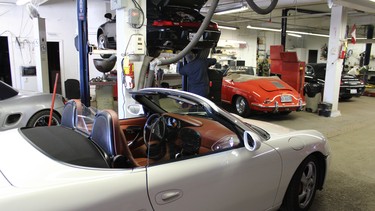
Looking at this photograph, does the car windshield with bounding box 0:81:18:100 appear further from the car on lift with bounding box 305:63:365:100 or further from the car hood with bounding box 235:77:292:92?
the car on lift with bounding box 305:63:365:100

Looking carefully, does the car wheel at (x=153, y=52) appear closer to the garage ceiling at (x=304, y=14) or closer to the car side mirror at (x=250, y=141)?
the car side mirror at (x=250, y=141)

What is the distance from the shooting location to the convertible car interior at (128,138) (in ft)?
6.01

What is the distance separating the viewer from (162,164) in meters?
1.80

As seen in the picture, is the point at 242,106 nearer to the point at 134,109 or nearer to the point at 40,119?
the point at 40,119

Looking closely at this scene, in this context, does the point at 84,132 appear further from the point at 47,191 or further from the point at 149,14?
the point at 149,14

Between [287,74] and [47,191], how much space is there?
28.5 ft

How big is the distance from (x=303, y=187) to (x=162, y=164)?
1.60m

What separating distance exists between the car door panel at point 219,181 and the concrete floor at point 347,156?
1.07 m

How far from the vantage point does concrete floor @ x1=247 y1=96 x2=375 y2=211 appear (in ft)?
10.6

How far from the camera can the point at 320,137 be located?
2.96m

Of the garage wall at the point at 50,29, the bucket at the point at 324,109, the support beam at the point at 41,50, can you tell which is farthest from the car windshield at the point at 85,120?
the garage wall at the point at 50,29

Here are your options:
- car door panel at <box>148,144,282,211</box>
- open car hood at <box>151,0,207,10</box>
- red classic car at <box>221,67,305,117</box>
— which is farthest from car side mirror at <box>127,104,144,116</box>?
red classic car at <box>221,67,305,117</box>

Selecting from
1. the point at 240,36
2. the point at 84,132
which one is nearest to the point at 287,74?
the point at 84,132

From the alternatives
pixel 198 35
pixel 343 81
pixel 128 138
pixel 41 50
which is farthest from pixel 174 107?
pixel 343 81
